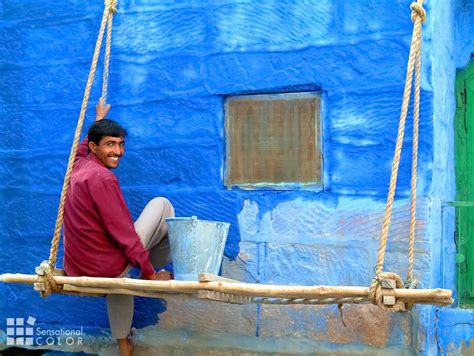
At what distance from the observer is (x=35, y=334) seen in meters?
4.43

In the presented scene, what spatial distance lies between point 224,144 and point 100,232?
0.84 m

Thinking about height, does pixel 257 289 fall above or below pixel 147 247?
→ below

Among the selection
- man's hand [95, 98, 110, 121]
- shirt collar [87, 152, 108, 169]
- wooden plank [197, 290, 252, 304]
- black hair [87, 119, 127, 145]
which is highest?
man's hand [95, 98, 110, 121]

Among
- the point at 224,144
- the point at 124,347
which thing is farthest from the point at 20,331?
the point at 224,144

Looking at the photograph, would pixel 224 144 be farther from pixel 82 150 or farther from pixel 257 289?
pixel 257 289

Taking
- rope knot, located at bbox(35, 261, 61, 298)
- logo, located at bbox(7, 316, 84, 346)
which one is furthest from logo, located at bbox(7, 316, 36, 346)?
rope knot, located at bbox(35, 261, 61, 298)

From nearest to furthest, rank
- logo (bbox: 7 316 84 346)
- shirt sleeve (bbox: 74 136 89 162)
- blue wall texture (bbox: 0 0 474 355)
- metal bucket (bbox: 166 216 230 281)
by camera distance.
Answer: metal bucket (bbox: 166 216 230 281) → blue wall texture (bbox: 0 0 474 355) → shirt sleeve (bbox: 74 136 89 162) → logo (bbox: 7 316 84 346)

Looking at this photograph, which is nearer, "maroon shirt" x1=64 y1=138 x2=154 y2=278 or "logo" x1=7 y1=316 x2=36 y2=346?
"maroon shirt" x1=64 y1=138 x2=154 y2=278

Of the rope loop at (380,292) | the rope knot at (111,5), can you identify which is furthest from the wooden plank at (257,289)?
the rope knot at (111,5)

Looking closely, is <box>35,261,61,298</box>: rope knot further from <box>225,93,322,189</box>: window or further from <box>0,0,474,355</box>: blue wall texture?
<box>225,93,322,189</box>: window

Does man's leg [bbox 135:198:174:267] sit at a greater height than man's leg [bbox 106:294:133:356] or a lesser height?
greater

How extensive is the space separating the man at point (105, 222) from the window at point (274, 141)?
1.64 feet

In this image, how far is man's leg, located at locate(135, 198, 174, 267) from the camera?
3.75 metres

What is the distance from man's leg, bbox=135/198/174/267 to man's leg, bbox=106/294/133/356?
24cm
